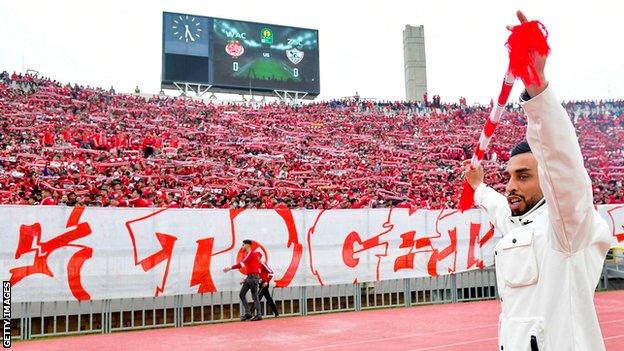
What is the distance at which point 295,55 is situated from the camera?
4075 centimetres

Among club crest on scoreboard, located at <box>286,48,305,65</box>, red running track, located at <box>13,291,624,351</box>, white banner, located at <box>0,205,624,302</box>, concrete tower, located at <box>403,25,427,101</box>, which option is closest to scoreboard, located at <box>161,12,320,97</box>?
club crest on scoreboard, located at <box>286,48,305,65</box>

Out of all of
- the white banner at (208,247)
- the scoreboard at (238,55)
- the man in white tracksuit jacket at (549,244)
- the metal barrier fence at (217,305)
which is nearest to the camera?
the man in white tracksuit jacket at (549,244)

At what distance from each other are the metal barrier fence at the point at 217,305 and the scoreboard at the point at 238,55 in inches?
1024

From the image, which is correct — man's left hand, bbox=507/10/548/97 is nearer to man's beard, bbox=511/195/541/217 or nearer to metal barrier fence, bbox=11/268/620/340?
man's beard, bbox=511/195/541/217

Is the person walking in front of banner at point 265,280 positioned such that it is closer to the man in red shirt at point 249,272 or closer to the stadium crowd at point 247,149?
the man in red shirt at point 249,272

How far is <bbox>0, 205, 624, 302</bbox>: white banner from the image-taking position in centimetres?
1040

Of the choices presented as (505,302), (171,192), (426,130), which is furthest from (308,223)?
(426,130)

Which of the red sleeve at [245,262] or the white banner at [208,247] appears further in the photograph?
the red sleeve at [245,262]

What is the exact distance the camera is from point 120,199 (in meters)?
16.1

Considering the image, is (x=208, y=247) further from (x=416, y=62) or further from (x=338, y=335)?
(x=416, y=62)

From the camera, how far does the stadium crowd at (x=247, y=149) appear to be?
728 inches

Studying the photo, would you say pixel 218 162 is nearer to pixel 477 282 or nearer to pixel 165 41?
pixel 477 282

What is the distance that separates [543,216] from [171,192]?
1716 cm

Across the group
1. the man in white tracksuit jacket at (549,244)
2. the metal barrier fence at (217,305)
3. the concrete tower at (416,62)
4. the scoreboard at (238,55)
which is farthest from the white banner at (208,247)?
the concrete tower at (416,62)
